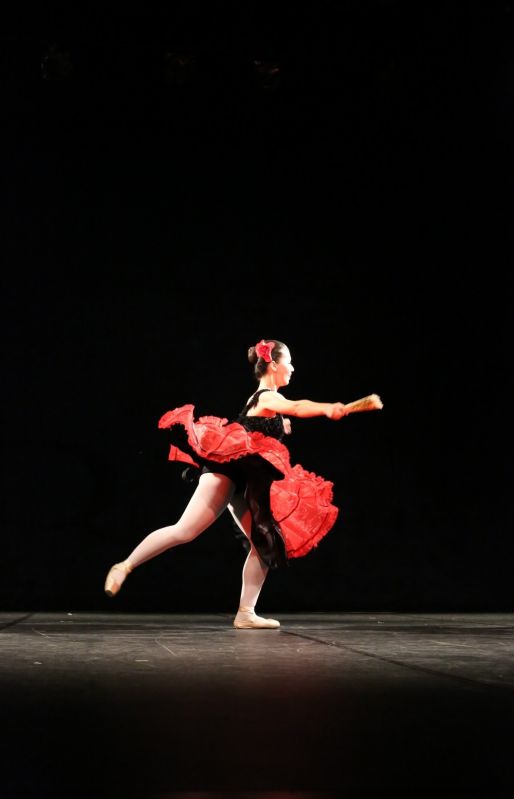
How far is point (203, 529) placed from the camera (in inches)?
155

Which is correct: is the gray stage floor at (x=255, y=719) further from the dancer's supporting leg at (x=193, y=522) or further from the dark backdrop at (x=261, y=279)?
the dark backdrop at (x=261, y=279)

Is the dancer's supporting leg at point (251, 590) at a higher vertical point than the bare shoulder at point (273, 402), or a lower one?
lower

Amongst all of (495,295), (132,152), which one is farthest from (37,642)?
(495,295)

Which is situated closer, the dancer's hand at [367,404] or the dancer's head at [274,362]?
the dancer's hand at [367,404]

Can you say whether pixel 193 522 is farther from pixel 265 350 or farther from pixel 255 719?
pixel 255 719

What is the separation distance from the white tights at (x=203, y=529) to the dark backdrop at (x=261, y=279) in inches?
46.4

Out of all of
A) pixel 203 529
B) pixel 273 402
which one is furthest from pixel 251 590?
pixel 273 402

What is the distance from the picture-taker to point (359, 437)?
5.36 m

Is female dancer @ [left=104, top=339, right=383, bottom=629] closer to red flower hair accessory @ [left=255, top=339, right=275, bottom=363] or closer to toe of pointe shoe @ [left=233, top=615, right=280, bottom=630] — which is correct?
toe of pointe shoe @ [left=233, top=615, right=280, bottom=630]

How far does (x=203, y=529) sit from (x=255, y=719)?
6.65ft

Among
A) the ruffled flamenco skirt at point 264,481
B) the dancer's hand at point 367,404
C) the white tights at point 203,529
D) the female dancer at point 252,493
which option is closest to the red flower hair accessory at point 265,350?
the female dancer at point 252,493

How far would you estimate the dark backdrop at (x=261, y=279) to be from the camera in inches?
201

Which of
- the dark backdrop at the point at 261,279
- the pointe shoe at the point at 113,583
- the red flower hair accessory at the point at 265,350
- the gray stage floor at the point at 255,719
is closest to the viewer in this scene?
the gray stage floor at the point at 255,719

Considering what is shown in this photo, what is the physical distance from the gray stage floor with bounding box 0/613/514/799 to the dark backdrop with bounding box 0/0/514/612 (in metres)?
1.81
